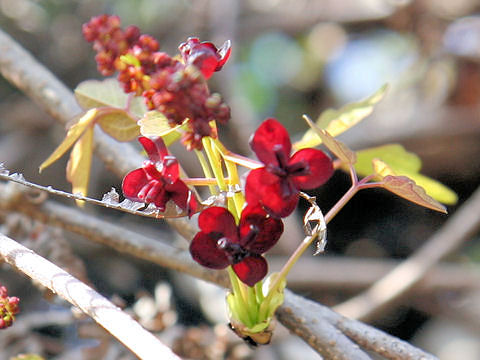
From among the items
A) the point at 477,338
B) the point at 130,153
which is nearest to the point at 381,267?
the point at 477,338

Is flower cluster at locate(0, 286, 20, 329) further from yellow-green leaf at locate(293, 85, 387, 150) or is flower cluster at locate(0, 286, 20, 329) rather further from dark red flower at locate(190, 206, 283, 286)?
yellow-green leaf at locate(293, 85, 387, 150)

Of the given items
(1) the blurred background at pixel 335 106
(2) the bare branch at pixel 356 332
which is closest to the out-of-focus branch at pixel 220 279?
(2) the bare branch at pixel 356 332

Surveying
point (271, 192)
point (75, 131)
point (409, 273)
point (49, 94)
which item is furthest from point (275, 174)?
point (409, 273)

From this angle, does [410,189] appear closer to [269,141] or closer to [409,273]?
[269,141]

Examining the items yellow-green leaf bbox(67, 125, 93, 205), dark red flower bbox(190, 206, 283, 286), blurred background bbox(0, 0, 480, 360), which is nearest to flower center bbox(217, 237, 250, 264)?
dark red flower bbox(190, 206, 283, 286)

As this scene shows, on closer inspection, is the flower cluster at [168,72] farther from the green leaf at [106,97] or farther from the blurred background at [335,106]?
the blurred background at [335,106]
